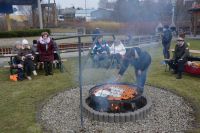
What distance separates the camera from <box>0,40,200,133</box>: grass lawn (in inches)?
234

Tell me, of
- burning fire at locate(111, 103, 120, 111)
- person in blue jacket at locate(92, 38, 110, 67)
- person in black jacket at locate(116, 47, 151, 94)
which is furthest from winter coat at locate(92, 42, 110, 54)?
burning fire at locate(111, 103, 120, 111)

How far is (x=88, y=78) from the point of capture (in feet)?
32.2

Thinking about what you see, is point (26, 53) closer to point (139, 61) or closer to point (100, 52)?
point (100, 52)

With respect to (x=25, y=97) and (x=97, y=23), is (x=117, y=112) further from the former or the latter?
(x=25, y=97)

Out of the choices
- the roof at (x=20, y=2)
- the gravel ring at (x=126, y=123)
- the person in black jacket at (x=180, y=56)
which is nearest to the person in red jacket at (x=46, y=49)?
the gravel ring at (x=126, y=123)

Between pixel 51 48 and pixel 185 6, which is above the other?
pixel 185 6

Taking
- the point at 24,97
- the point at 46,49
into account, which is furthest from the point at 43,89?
the point at 46,49

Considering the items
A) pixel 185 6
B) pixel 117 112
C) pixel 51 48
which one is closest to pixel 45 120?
pixel 117 112

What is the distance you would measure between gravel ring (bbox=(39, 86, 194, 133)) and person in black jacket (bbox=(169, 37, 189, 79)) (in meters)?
2.16

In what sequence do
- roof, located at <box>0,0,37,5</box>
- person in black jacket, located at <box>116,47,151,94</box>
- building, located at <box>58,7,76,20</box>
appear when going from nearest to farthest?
person in black jacket, located at <box>116,47,151,94</box>
building, located at <box>58,7,76,20</box>
roof, located at <box>0,0,37,5</box>

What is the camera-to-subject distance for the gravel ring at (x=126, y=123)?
5.46 m

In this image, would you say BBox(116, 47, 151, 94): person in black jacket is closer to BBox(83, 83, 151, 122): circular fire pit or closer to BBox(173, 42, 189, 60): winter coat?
BBox(83, 83, 151, 122): circular fire pit

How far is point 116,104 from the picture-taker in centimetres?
600

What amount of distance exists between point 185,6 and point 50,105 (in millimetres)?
4180
